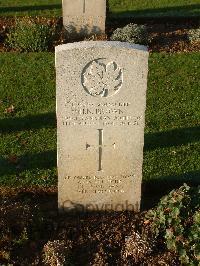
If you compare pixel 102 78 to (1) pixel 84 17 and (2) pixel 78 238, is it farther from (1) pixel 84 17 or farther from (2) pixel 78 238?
(1) pixel 84 17

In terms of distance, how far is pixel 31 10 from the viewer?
1405 cm

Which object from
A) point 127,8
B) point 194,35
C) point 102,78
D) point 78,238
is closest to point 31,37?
point 194,35

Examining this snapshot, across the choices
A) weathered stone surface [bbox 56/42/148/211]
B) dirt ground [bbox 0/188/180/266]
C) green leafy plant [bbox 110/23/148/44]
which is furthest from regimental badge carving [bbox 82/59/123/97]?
green leafy plant [bbox 110/23/148/44]

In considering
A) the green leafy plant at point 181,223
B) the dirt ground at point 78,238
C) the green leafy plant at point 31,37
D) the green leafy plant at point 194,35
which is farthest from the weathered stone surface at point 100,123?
the green leafy plant at point 194,35

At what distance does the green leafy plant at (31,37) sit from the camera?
36.8 ft

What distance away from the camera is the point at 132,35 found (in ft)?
38.0

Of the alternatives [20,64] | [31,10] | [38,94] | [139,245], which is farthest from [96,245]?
[31,10]

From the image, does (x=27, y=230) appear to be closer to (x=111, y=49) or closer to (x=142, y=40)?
(x=111, y=49)

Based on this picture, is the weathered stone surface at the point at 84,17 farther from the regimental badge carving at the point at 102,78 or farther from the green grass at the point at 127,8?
the regimental badge carving at the point at 102,78

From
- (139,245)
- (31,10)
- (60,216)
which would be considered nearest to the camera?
(139,245)

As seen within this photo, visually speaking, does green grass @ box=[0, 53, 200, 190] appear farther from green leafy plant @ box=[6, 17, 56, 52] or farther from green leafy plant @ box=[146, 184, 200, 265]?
green leafy plant @ box=[146, 184, 200, 265]

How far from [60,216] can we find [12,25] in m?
6.98

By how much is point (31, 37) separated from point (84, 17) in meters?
1.49

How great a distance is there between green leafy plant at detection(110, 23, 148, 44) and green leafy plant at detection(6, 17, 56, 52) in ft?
4.54
